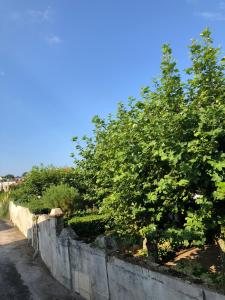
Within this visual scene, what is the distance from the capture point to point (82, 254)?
28.7ft

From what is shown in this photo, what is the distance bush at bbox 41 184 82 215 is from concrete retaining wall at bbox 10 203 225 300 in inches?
92.5

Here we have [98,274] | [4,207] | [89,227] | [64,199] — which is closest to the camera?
[98,274]

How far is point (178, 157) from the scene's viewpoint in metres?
5.08

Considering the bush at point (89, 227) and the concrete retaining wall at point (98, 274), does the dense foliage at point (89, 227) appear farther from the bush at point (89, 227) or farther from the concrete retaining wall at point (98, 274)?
the concrete retaining wall at point (98, 274)

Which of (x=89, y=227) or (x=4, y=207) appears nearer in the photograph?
(x=89, y=227)

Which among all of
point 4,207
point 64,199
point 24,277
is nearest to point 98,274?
point 24,277

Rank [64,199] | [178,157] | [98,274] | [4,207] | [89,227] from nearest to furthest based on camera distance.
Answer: [178,157], [98,274], [89,227], [64,199], [4,207]

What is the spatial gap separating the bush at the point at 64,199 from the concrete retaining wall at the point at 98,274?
235 centimetres

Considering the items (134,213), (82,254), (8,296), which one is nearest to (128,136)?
(134,213)

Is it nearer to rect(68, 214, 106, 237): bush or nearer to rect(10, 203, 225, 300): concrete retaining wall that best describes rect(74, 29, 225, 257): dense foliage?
rect(10, 203, 225, 300): concrete retaining wall

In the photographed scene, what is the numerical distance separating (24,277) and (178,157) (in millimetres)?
8218

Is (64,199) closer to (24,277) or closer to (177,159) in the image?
(24,277)

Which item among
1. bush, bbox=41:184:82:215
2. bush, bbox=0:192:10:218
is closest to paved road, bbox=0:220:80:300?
bush, bbox=41:184:82:215

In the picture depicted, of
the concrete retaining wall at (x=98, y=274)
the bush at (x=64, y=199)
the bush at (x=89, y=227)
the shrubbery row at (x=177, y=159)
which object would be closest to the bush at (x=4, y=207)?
the bush at (x=64, y=199)
